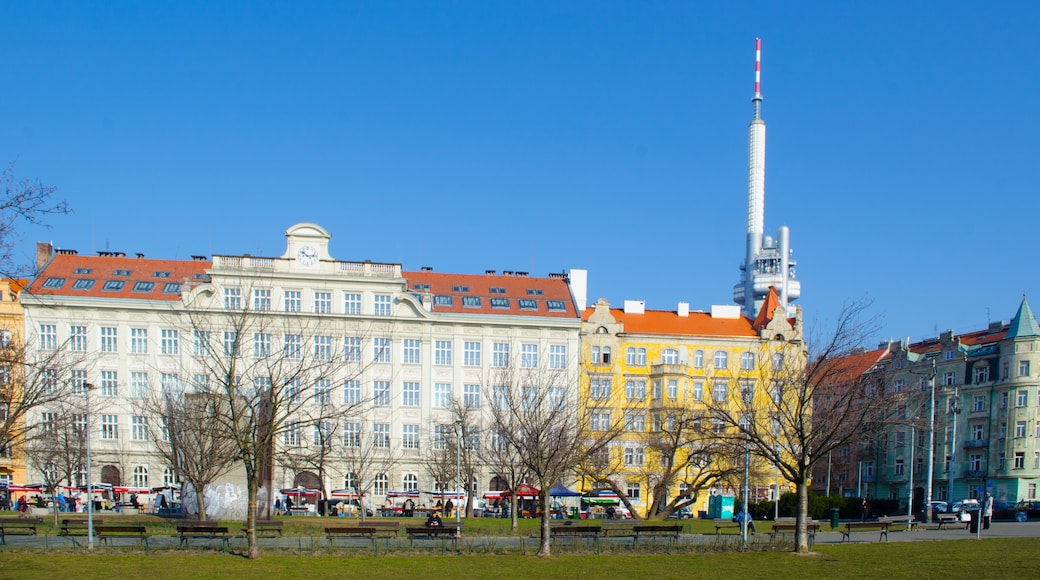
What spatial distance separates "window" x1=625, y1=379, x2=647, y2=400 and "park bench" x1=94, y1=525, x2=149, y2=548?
47.5 m

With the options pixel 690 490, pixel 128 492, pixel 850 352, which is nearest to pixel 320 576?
pixel 850 352

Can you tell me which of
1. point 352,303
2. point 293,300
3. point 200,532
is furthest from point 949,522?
point 293,300

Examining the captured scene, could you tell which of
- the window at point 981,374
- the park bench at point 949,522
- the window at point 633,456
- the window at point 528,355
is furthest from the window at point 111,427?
the window at point 981,374

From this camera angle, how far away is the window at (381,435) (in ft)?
259

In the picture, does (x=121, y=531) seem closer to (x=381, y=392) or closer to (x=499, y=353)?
(x=381, y=392)

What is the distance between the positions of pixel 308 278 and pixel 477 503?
19.9 meters

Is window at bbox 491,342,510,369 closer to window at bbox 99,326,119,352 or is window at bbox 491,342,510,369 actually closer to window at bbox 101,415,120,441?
window at bbox 99,326,119,352

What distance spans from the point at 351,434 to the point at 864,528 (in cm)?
3822

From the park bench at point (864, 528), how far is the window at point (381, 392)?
118 ft

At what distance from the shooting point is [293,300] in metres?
78.6

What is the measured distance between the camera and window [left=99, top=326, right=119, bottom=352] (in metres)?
77.8

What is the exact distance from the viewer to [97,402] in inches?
2977

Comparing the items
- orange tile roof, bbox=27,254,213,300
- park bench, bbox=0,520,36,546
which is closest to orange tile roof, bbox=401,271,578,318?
orange tile roof, bbox=27,254,213,300

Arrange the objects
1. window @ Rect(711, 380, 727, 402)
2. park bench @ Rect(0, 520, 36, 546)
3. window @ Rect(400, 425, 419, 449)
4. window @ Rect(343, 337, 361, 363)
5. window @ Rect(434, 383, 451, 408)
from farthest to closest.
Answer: window @ Rect(711, 380, 727, 402), window @ Rect(434, 383, 451, 408), window @ Rect(400, 425, 419, 449), window @ Rect(343, 337, 361, 363), park bench @ Rect(0, 520, 36, 546)
